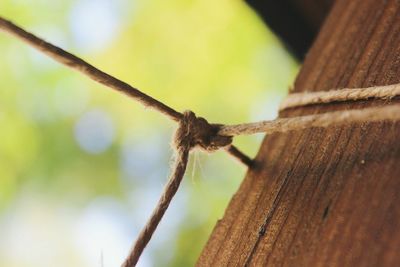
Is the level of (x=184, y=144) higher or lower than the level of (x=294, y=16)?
lower

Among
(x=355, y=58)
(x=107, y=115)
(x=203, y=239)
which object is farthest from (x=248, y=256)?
(x=107, y=115)

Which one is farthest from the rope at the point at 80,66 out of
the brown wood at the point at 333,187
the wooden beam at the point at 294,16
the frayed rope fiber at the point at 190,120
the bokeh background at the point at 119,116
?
the bokeh background at the point at 119,116

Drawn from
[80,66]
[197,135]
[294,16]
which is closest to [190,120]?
[197,135]

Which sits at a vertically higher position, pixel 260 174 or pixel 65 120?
pixel 65 120

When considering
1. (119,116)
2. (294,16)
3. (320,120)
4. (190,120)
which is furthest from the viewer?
(119,116)

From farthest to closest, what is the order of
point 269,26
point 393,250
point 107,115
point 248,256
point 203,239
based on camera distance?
point 107,115 → point 203,239 → point 269,26 → point 248,256 → point 393,250

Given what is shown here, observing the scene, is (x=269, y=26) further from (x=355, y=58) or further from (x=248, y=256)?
(x=248, y=256)

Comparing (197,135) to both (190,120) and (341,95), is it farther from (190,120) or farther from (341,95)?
(341,95)
